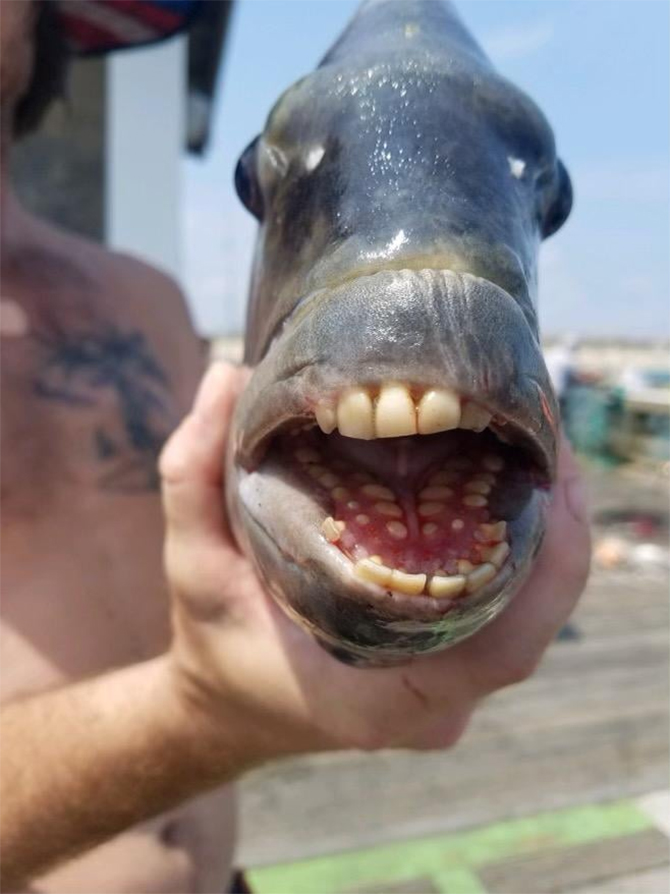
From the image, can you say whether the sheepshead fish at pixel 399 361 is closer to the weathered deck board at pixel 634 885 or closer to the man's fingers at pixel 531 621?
the man's fingers at pixel 531 621

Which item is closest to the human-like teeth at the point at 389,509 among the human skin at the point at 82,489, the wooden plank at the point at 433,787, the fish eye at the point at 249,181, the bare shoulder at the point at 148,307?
the fish eye at the point at 249,181

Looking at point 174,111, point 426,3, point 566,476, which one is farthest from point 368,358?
point 174,111

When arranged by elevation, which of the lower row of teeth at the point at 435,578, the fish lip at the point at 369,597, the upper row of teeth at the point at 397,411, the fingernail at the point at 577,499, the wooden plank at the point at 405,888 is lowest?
the wooden plank at the point at 405,888

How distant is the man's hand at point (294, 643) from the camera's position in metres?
0.75

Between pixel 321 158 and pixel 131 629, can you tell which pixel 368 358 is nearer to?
pixel 321 158

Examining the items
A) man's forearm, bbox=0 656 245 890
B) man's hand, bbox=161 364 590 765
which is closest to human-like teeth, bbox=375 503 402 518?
man's hand, bbox=161 364 590 765

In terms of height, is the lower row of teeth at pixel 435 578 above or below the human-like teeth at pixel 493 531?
below

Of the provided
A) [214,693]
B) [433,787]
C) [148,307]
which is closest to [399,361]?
[214,693]

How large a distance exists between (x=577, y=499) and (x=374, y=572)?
0.33m

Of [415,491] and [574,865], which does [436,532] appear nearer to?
[415,491]

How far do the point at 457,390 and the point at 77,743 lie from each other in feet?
A: 2.31

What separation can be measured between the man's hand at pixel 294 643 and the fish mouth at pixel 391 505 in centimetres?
16

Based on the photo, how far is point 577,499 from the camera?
78 centimetres

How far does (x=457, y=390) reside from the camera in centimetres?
49
